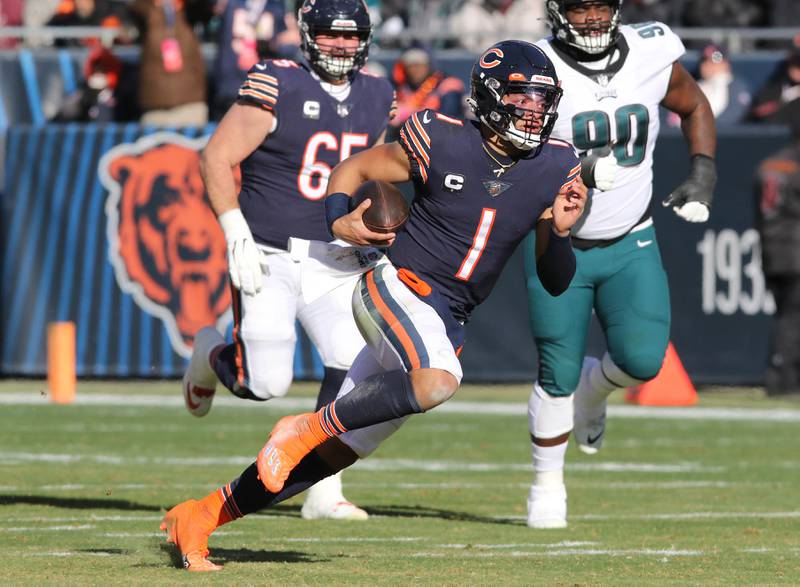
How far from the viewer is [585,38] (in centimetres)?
666

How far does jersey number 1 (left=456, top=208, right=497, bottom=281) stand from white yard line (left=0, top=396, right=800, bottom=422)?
5848mm

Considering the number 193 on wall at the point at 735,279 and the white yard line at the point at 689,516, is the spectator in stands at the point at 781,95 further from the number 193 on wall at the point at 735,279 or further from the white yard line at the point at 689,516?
the white yard line at the point at 689,516

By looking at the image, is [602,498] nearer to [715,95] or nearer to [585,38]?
[585,38]

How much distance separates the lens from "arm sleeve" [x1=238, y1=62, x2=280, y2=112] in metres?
6.86

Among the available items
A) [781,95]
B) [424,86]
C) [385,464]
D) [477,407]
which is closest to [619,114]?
[385,464]

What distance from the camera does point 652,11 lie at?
14.8 meters

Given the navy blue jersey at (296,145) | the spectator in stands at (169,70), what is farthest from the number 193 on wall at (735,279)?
Answer: the navy blue jersey at (296,145)

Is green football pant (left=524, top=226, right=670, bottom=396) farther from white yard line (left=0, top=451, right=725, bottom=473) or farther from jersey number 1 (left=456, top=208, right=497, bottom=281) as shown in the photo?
white yard line (left=0, top=451, right=725, bottom=473)

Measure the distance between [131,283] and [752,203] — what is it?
15.0 ft

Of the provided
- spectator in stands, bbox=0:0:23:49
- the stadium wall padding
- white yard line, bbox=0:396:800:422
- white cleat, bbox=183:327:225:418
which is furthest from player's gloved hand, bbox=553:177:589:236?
spectator in stands, bbox=0:0:23:49

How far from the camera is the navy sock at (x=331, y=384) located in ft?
21.9

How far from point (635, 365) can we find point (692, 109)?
1065 mm

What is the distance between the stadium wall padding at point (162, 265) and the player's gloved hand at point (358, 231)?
7.45 metres

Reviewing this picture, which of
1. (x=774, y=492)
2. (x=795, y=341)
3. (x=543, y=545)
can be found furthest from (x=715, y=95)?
(x=543, y=545)
